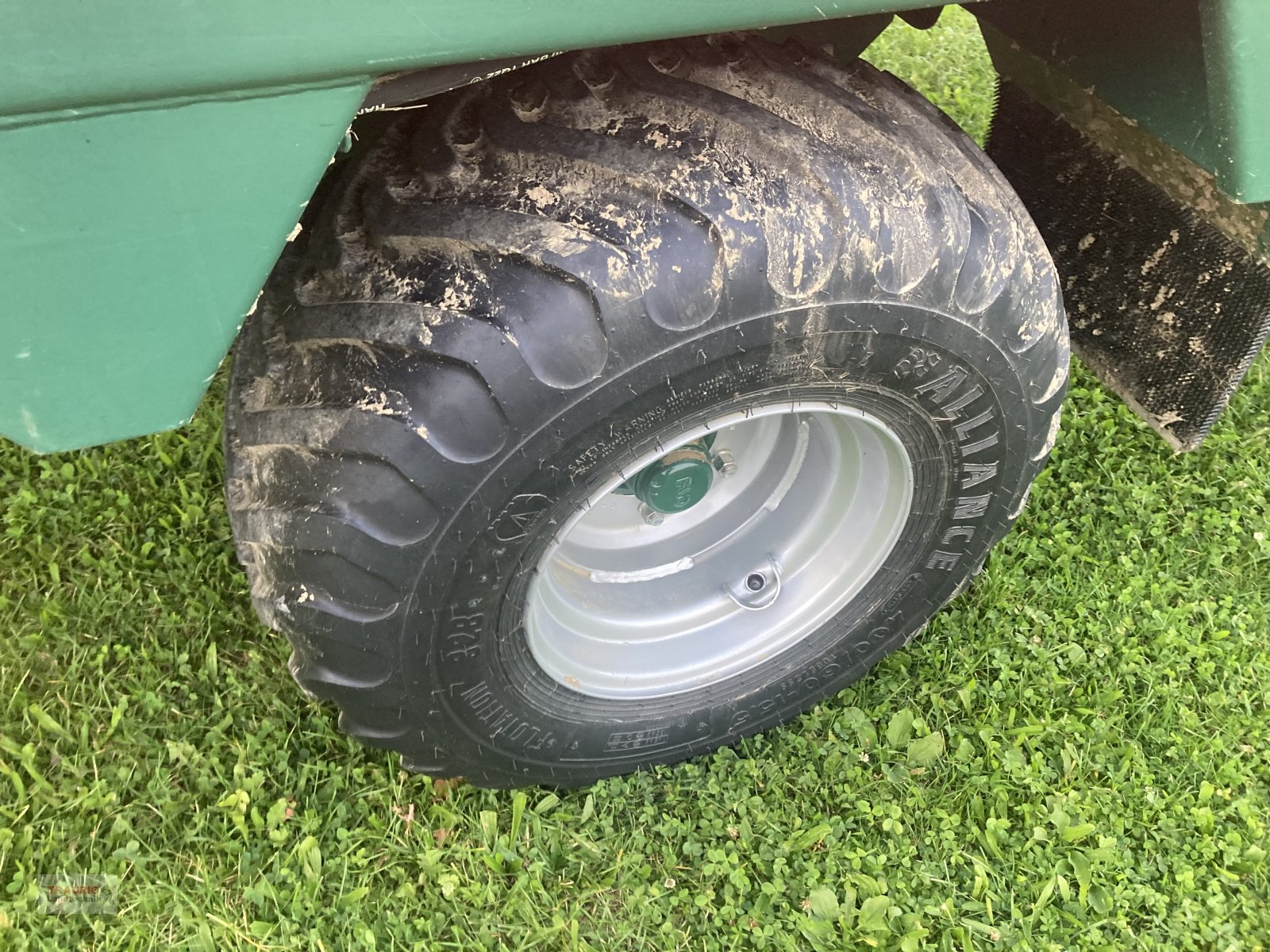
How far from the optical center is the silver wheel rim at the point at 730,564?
5.73 feet

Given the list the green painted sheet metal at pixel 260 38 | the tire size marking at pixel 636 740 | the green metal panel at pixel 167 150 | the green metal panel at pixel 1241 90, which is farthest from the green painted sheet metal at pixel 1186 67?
the tire size marking at pixel 636 740

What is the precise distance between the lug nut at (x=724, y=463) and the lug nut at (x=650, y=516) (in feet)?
0.48

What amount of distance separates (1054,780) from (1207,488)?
949 mm

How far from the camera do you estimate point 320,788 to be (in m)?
1.89

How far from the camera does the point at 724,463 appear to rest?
185 centimetres

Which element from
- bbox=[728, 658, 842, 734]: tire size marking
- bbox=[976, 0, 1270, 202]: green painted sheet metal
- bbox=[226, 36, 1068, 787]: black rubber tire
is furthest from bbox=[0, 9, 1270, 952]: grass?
bbox=[976, 0, 1270, 202]: green painted sheet metal

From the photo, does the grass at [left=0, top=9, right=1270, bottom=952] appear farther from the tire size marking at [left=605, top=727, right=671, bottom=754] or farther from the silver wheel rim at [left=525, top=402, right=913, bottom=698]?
the silver wheel rim at [left=525, top=402, right=913, bottom=698]

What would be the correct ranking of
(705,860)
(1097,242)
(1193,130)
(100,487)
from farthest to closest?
(100,487) → (1097,242) → (705,860) → (1193,130)

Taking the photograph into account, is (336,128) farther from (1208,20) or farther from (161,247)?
(1208,20)

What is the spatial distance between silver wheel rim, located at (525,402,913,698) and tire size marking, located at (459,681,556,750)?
0.37 feet

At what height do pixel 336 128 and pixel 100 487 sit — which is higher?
pixel 336 128

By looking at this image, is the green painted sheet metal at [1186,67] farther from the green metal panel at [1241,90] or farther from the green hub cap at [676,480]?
the green hub cap at [676,480]

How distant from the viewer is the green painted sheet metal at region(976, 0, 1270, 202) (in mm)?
1036

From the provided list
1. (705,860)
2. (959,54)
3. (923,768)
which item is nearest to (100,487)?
(705,860)
